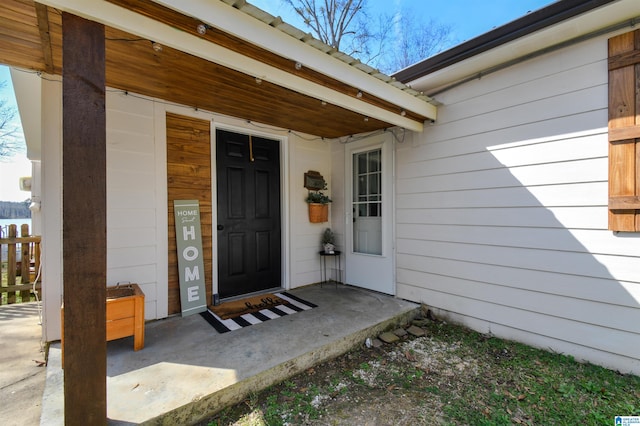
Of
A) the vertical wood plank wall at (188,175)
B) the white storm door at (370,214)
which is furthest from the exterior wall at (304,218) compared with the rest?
the vertical wood plank wall at (188,175)

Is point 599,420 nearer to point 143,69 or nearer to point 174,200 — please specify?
point 174,200

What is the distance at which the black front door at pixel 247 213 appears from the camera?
11.4 feet

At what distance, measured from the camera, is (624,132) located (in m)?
2.09

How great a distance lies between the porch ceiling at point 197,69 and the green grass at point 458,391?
232cm

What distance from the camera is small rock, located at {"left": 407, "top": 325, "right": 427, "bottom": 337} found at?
290cm

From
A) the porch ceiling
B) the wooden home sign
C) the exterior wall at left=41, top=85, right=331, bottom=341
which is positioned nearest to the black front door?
the wooden home sign

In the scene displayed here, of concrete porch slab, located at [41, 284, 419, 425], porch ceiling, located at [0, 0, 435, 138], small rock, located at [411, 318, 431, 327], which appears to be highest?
porch ceiling, located at [0, 0, 435, 138]

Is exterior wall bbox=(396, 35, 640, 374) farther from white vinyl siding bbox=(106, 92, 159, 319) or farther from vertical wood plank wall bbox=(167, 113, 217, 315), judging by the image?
white vinyl siding bbox=(106, 92, 159, 319)

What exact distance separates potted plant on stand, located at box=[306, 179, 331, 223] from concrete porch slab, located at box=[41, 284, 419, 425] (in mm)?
1379

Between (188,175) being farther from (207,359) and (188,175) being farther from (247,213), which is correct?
(207,359)

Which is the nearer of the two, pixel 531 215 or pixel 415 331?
pixel 531 215

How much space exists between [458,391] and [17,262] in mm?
6197

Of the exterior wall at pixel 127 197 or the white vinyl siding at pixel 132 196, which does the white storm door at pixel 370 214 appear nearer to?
the exterior wall at pixel 127 197

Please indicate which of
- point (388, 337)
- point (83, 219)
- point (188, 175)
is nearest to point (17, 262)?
point (188, 175)
